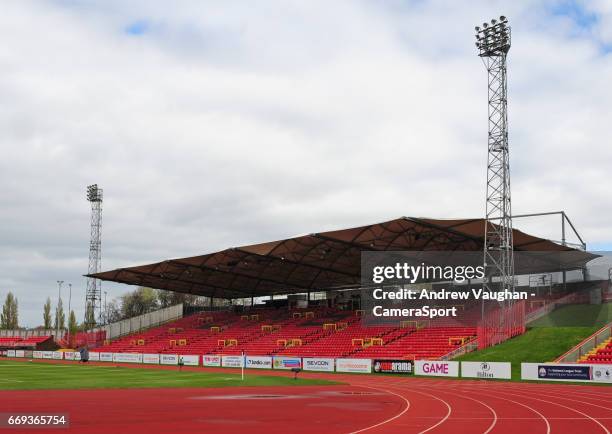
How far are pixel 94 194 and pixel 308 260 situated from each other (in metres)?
42.8

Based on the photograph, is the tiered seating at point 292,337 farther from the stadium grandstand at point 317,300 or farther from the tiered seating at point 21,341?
the tiered seating at point 21,341

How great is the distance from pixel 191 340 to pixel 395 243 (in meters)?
32.5

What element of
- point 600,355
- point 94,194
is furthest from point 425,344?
point 94,194

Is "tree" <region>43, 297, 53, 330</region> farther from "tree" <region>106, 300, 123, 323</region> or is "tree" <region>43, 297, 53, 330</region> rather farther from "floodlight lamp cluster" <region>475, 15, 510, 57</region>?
"floodlight lamp cluster" <region>475, 15, 510, 57</region>

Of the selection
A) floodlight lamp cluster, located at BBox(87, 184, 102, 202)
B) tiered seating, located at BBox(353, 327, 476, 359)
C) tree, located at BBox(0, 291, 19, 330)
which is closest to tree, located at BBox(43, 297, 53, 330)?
tree, located at BBox(0, 291, 19, 330)

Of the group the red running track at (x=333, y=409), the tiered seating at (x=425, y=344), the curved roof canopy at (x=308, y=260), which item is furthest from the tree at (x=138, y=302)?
the red running track at (x=333, y=409)

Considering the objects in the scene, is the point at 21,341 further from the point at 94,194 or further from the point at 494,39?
the point at 494,39

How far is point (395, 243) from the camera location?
53531mm

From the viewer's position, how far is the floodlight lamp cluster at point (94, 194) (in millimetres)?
92250

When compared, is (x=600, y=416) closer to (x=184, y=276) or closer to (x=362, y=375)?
(x=362, y=375)

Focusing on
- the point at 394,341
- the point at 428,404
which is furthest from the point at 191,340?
the point at 428,404

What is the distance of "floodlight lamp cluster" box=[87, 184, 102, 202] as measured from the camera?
92.2 meters

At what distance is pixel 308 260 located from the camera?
62.7 metres

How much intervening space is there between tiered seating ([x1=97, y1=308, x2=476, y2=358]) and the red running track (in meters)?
18.0
